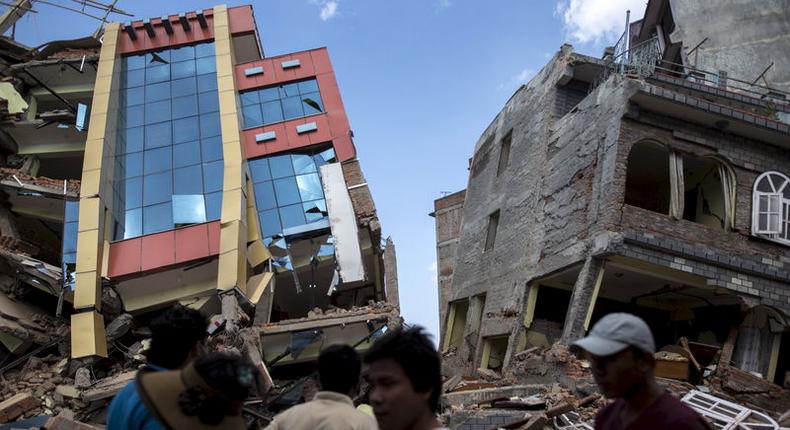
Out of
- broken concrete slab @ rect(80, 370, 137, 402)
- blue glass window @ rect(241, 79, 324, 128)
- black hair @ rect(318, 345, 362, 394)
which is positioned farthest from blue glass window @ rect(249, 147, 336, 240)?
black hair @ rect(318, 345, 362, 394)

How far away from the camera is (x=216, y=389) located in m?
2.50

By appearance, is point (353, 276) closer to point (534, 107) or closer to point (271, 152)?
point (271, 152)

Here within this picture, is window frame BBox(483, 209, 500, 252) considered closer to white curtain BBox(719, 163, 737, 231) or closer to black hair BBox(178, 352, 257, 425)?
white curtain BBox(719, 163, 737, 231)

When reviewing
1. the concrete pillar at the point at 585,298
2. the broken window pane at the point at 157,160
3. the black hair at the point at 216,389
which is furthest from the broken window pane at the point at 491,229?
the black hair at the point at 216,389

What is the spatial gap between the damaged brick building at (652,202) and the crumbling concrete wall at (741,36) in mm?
43

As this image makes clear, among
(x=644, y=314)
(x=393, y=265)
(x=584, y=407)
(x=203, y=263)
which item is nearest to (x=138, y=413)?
(x=584, y=407)

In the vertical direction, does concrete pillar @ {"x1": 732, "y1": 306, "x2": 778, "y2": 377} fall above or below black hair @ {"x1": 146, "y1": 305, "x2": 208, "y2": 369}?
below

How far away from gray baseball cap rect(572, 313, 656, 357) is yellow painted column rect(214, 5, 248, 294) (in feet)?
51.4

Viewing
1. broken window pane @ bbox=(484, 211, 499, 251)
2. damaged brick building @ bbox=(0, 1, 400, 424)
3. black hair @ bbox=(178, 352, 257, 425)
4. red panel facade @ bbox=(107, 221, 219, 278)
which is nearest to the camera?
black hair @ bbox=(178, 352, 257, 425)

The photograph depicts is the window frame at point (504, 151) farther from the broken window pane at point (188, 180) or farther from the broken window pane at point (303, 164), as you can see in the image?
the broken window pane at point (188, 180)

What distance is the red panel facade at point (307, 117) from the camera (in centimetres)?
2142

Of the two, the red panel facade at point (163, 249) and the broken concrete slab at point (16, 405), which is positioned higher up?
the red panel facade at point (163, 249)

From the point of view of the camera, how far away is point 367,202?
21016mm

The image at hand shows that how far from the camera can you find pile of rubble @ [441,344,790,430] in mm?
11180
